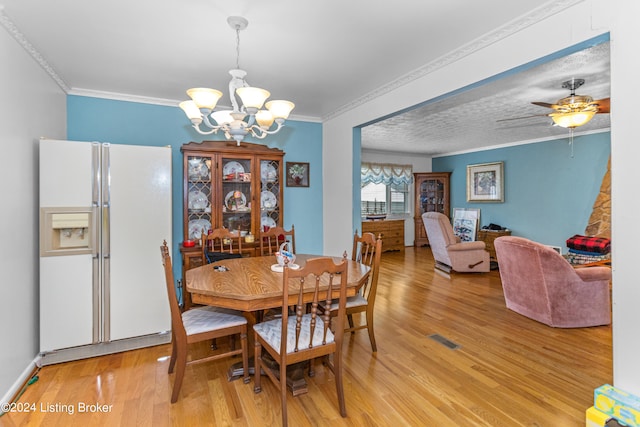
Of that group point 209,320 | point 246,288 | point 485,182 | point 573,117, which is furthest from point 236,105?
point 485,182

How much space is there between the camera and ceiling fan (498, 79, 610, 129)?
3.27 meters

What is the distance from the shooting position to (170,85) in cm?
331

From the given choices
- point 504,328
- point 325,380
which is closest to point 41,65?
point 325,380

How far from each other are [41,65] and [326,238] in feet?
11.6

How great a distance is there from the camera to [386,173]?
802 centimetres

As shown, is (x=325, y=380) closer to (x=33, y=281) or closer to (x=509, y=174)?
(x=33, y=281)

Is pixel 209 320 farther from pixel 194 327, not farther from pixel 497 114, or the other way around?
pixel 497 114

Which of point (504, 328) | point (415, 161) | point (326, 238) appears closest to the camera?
point (504, 328)

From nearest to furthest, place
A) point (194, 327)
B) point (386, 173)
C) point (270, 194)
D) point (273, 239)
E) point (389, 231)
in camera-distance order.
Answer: point (194, 327), point (273, 239), point (270, 194), point (389, 231), point (386, 173)

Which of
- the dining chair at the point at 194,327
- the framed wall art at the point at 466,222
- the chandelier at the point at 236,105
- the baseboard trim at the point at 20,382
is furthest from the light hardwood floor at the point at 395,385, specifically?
the framed wall art at the point at 466,222

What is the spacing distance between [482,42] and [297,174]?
2737 mm

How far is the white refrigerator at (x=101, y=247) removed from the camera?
2.59m

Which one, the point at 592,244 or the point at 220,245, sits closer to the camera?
the point at 220,245

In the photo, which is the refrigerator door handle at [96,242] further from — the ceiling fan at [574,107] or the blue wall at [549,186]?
the blue wall at [549,186]
